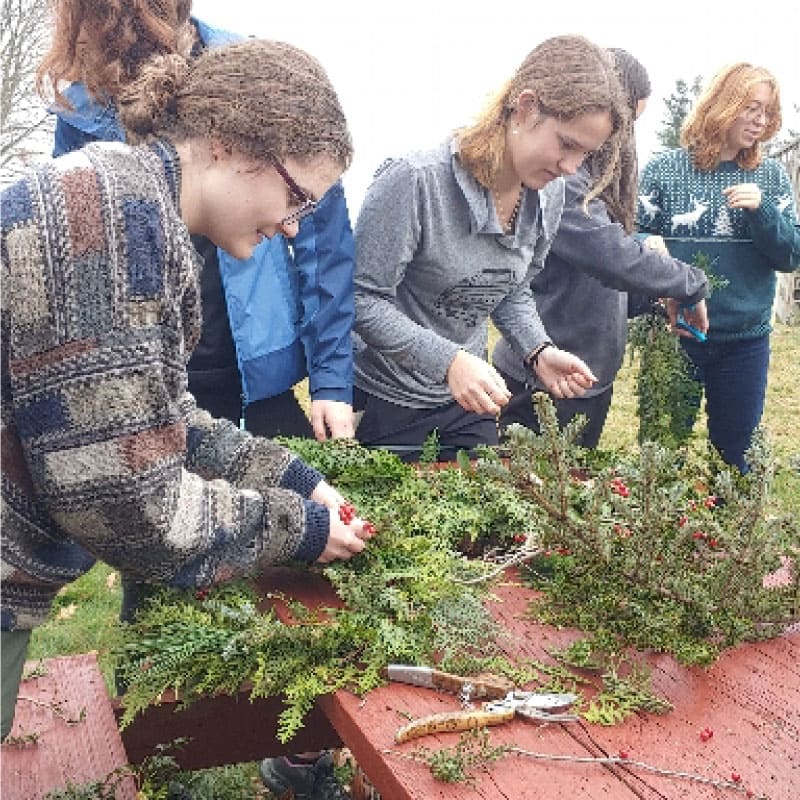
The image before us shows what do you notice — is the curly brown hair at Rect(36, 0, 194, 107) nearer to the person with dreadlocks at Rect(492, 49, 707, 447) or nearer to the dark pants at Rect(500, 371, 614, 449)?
the person with dreadlocks at Rect(492, 49, 707, 447)

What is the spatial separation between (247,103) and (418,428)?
162 cm

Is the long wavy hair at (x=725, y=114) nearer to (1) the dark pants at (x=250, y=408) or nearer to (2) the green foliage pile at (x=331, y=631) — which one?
(1) the dark pants at (x=250, y=408)

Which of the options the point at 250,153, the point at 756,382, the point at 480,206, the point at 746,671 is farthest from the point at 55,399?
the point at 756,382

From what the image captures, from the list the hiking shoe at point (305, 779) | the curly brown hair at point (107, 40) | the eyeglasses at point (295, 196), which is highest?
the curly brown hair at point (107, 40)

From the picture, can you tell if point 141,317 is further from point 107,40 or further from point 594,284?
point 594,284

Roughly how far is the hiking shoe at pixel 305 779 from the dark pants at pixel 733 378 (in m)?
2.38

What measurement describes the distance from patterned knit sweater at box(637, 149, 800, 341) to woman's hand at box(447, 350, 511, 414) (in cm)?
202

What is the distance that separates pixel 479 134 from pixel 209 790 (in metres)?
1.88

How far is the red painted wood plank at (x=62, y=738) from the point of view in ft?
6.64

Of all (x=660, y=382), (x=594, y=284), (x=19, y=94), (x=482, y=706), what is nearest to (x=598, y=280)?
(x=594, y=284)

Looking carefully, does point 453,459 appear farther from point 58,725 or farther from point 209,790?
point 58,725

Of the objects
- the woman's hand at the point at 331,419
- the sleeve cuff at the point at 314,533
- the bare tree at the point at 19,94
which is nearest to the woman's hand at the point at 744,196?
the woman's hand at the point at 331,419

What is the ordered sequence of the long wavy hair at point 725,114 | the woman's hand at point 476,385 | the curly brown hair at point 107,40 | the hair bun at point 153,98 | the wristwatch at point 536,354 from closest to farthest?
the hair bun at point 153,98, the curly brown hair at point 107,40, the woman's hand at point 476,385, the wristwatch at point 536,354, the long wavy hair at point 725,114

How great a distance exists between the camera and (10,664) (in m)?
1.69
